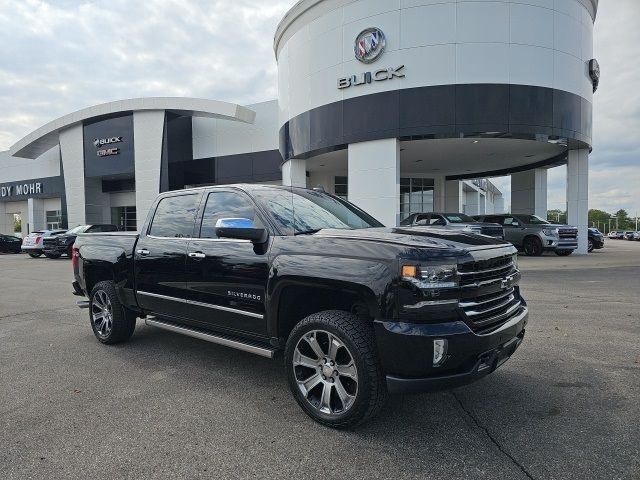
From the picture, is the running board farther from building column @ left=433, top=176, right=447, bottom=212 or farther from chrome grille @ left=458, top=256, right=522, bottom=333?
building column @ left=433, top=176, right=447, bottom=212

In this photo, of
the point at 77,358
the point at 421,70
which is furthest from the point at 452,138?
the point at 77,358

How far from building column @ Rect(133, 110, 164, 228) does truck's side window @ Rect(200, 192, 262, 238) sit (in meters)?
26.1

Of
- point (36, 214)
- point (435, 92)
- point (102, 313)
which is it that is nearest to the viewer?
point (102, 313)

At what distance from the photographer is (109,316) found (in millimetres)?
5422

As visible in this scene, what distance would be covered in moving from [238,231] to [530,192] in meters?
25.7

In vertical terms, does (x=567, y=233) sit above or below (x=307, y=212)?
below

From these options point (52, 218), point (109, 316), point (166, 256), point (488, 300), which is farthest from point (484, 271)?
point (52, 218)

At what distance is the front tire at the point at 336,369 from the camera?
2994mm

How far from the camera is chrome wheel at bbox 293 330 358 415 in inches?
124

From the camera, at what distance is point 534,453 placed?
9.27 ft

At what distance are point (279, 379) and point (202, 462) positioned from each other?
1.48 metres

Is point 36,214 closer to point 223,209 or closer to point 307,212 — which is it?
point 223,209

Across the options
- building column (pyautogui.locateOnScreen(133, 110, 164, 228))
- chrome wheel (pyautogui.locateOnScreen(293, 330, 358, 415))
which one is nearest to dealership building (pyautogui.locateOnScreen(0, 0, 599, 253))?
building column (pyautogui.locateOnScreen(133, 110, 164, 228))

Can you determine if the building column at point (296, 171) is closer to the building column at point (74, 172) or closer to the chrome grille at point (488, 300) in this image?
the chrome grille at point (488, 300)
